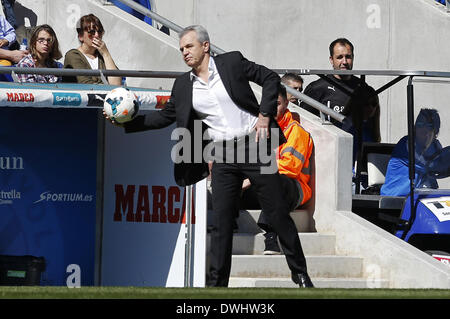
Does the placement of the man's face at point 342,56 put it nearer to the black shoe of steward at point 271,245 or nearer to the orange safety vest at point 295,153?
the orange safety vest at point 295,153

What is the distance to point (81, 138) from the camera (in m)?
10.2

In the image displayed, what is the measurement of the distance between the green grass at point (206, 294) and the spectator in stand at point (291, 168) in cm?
275

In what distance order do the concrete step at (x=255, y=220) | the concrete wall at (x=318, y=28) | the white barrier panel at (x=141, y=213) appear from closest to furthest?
the white barrier panel at (x=141, y=213) → the concrete step at (x=255, y=220) → the concrete wall at (x=318, y=28)

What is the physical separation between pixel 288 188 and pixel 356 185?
1462 mm

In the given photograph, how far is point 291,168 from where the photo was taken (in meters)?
11.0

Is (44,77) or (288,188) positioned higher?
(44,77)

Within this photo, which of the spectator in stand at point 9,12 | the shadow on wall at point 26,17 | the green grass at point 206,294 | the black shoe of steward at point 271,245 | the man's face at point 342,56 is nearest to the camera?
the green grass at point 206,294

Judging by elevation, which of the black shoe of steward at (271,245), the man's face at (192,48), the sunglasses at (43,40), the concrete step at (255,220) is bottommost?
the black shoe of steward at (271,245)

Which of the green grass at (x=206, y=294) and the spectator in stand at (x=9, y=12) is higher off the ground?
the spectator in stand at (x=9, y=12)

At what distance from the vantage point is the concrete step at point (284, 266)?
414 inches

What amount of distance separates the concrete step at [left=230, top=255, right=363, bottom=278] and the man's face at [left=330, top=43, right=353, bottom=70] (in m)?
2.55

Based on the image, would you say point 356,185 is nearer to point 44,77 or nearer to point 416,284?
point 416,284

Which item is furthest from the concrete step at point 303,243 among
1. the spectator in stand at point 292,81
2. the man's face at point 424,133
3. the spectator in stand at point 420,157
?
the spectator in stand at point 292,81
